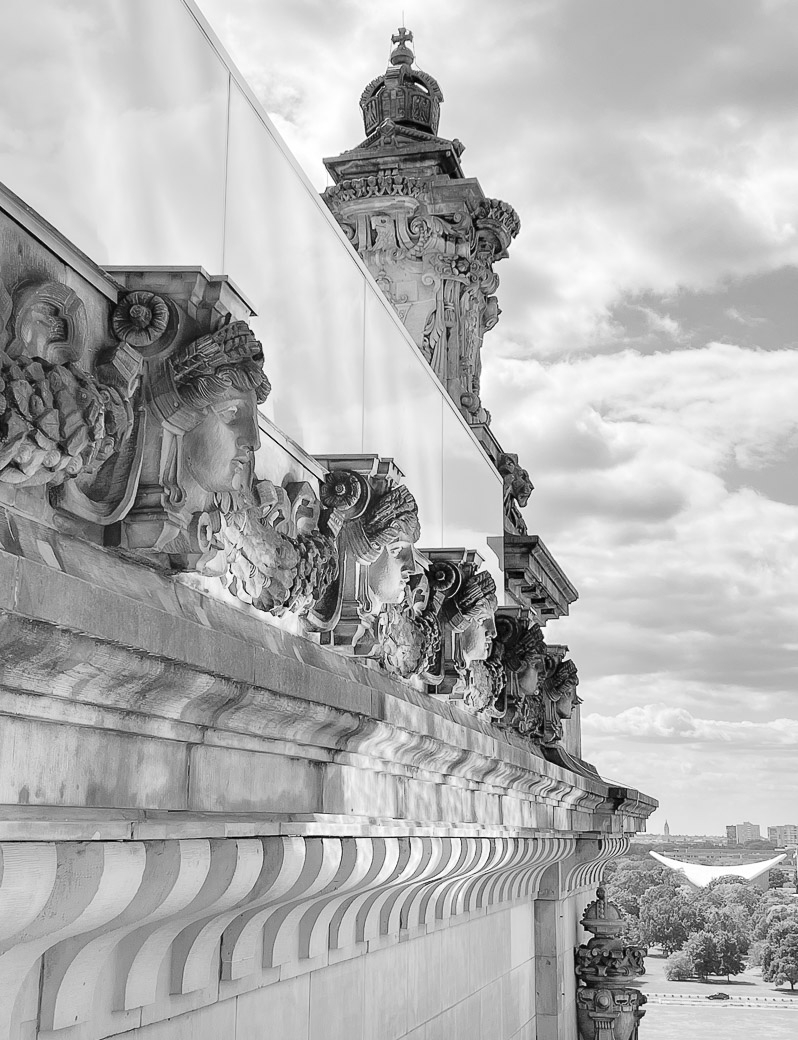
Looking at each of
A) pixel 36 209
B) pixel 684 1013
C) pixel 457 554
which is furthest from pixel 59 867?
pixel 684 1013

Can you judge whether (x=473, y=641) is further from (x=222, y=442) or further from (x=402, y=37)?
(x=402, y=37)

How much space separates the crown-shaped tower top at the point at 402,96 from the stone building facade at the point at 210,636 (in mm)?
10324

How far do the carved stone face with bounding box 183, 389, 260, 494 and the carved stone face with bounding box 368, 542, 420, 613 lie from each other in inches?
62.1

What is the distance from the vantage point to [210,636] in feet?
8.82

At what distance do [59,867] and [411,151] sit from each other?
13.2 m

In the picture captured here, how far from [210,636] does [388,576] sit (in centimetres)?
210

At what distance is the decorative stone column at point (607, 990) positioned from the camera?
13469 mm

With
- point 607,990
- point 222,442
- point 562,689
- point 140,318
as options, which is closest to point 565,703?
point 562,689

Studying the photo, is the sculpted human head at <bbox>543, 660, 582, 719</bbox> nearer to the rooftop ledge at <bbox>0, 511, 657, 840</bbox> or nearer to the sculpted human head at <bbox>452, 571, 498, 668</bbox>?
the sculpted human head at <bbox>452, 571, 498, 668</bbox>

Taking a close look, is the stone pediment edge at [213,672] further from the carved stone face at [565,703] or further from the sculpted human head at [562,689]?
the carved stone face at [565,703]

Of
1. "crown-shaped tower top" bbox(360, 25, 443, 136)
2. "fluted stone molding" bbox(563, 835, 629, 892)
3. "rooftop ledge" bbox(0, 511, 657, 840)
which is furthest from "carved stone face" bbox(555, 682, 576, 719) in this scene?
"crown-shaped tower top" bbox(360, 25, 443, 136)

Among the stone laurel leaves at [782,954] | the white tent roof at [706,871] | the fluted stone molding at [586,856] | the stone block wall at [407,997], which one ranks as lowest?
the stone laurel leaves at [782,954]

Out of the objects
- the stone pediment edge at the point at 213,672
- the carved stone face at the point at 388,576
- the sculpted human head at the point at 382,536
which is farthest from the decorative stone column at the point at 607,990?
the sculpted human head at the point at 382,536

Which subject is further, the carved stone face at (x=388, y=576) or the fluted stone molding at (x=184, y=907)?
the carved stone face at (x=388, y=576)
